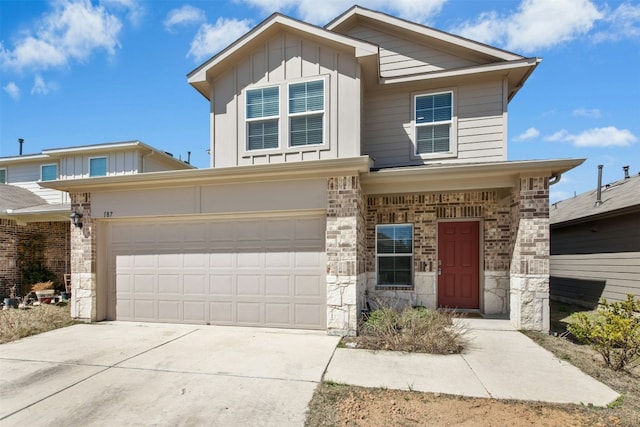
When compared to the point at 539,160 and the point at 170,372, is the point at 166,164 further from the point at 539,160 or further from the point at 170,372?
the point at 539,160

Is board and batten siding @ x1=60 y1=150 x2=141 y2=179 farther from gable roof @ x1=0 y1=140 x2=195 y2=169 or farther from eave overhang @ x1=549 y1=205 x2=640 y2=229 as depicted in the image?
eave overhang @ x1=549 y1=205 x2=640 y2=229

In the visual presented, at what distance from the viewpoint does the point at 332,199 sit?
6.37 metres

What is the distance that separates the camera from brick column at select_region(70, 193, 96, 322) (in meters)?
7.55

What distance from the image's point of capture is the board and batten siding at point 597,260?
7621 mm

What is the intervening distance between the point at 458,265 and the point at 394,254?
1629 mm

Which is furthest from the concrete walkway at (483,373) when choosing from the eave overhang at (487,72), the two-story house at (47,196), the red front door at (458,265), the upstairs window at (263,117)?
the two-story house at (47,196)

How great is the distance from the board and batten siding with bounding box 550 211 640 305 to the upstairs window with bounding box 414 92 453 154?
16.4 feet

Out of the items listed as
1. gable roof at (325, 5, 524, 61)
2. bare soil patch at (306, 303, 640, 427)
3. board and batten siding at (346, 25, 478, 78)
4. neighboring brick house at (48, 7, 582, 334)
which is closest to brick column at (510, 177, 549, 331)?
neighboring brick house at (48, 7, 582, 334)

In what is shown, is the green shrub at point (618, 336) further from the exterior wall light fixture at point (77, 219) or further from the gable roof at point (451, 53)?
the exterior wall light fixture at point (77, 219)

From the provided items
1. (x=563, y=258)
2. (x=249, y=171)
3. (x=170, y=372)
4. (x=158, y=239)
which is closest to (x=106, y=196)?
(x=158, y=239)

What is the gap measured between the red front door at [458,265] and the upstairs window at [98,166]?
13.1m

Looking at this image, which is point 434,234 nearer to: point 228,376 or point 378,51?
point 378,51

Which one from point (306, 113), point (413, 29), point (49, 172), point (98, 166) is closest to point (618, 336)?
point (306, 113)

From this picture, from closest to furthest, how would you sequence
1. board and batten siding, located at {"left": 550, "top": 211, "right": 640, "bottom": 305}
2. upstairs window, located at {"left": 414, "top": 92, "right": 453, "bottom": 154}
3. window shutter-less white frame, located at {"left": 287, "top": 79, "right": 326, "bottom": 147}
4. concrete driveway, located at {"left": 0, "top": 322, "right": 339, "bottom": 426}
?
concrete driveway, located at {"left": 0, "top": 322, "right": 339, "bottom": 426}, window shutter-less white frame, located at {"left": 287, "top": 79, "right": 326, "bottom": 147}, board and batten siding, located at {"left": 550, "top": 211, "right": 640, "bottom": 305}, upstairs window, located at {"left": 414, "top": 92, "right": 453, "bottom": 154}
